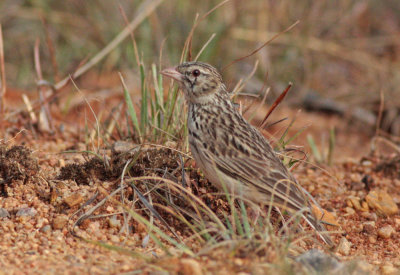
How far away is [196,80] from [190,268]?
1.83 metres

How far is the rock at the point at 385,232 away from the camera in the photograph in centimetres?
455

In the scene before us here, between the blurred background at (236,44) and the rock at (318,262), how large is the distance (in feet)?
17.1

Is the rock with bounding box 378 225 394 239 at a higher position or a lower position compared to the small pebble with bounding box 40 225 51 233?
lower

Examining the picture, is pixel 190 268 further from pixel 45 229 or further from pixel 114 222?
pixel 45 229

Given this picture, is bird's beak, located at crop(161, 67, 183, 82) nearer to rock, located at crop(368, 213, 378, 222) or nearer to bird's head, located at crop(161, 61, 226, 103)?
bird's head, located at crop(161, 61, 226, 103)

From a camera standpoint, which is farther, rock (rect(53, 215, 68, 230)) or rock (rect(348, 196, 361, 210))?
rock (rect(348, 196, 361, 210))

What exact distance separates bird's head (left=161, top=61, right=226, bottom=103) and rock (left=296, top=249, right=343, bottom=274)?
62.2 inches

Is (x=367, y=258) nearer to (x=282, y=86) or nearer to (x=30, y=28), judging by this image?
(x=282, y=86)

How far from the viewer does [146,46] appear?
9.09 meters

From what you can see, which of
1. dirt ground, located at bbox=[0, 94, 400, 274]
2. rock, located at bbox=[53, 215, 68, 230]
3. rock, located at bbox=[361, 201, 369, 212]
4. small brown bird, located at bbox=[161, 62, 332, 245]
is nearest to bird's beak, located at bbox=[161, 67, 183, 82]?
small brown bird, located at bbox=[161, 62, 332, 245]

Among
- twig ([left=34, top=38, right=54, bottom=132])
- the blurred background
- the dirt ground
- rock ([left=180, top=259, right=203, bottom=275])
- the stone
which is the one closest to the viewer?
rock ([left=180, top=259, right=203, bottom=275])

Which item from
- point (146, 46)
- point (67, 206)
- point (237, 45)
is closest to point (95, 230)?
point (67, 206)

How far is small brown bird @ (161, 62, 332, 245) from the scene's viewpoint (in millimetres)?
3959

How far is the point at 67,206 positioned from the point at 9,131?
1.98 meters
